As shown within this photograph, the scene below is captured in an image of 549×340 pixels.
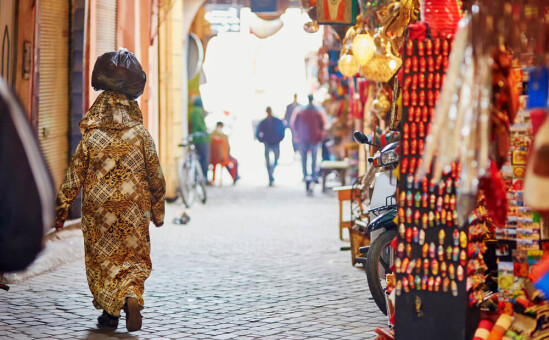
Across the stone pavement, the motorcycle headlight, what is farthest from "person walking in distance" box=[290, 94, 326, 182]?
the motorcycle headlight

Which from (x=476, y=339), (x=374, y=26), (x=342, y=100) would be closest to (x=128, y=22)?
(x=374, y=26)

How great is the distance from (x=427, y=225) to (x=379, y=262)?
7.70ft

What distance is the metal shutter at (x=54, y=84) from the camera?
12055 millimetres

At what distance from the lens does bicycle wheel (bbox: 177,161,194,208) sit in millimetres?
17375

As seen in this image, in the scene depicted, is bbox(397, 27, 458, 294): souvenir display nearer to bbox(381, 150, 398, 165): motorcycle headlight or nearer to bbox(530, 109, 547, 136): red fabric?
bbox(530, 109, 547, 136): red fabric

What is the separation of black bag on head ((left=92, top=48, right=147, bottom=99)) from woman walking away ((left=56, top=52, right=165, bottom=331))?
7 centimetres

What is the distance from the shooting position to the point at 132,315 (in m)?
6.98

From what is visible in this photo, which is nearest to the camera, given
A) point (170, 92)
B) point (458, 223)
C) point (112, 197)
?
point (458, 223)

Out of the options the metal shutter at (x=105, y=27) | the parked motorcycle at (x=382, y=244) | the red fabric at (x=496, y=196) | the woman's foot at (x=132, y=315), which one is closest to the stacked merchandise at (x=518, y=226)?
the red fabric at (x=496, y=196)

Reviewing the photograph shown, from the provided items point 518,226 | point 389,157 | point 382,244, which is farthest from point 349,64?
point 518,226

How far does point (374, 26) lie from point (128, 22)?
13.2 ft

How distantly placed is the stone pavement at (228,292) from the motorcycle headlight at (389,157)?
123 centimetres

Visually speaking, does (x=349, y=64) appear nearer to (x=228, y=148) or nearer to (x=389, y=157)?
(x=389, y=157)

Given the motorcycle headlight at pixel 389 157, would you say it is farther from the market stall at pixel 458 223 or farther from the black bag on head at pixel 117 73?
the black bag on head at pixel 117 73
